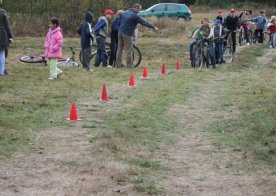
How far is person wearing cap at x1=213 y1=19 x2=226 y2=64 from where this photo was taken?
64.4ft

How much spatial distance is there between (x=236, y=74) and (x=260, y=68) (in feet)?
8.30

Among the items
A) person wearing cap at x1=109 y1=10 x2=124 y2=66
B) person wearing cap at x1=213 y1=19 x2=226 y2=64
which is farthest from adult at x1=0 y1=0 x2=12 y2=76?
person wearing cap at x1=213 y1=19 x2=226 y2=64

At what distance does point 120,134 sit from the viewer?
829cm

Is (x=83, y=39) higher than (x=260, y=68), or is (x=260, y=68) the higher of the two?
(x=83, y=39)

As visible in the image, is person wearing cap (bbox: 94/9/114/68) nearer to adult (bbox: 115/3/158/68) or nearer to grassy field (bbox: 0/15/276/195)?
adult (bbox: 115/3/158/68)

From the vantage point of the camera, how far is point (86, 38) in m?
16.6

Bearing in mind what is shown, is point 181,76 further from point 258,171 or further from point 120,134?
point 258,171

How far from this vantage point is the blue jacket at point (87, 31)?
1636 cm

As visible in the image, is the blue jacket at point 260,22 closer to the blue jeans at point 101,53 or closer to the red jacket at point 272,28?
the red jacket at point 272,28

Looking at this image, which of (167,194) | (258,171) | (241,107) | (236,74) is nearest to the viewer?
(167,194)

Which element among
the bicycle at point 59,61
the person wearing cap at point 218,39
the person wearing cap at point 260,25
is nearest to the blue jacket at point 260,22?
the person wearing cap at point 260,25

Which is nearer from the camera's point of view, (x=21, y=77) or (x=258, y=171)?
(x=258, y=171)

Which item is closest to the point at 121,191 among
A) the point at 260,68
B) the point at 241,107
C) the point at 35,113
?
the point at 35,113

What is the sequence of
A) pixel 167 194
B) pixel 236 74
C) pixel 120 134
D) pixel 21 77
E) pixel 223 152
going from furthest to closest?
pixel 236 74
pixel 21 77
pixel 120 134
pixel 223 152
pixel 167 194
